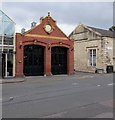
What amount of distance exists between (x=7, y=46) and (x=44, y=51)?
464cm

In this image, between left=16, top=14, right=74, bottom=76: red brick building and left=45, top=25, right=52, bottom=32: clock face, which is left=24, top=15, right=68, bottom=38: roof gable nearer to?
left=16, top=14, right=74, bottom=76: red brick building

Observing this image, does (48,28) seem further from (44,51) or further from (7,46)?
(7,46)

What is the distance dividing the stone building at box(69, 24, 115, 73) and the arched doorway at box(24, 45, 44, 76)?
33.9ft

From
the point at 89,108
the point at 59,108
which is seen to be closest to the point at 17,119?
the point at 59,108

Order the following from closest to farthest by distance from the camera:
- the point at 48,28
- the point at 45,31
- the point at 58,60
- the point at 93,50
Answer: the point at 45,31
the point at 48,28
the point at 58,60
the point at 93,50

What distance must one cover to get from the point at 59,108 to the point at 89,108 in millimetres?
1192

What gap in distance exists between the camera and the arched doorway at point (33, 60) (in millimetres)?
18623

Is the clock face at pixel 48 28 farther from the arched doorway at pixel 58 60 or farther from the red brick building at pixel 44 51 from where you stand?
the arched doorway at pixel 58 60

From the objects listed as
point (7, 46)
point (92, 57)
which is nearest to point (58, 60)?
point (7, 46)

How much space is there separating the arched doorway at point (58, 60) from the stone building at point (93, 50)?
267 inches

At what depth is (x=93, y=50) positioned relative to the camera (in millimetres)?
26688

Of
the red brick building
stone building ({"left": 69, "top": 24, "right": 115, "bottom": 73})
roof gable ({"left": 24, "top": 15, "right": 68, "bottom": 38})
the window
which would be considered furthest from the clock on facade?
the window

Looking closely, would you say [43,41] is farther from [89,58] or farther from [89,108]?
[89,108]

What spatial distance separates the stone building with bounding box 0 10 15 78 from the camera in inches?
664
